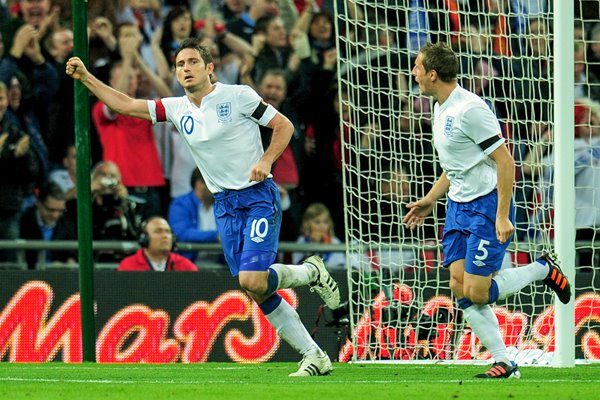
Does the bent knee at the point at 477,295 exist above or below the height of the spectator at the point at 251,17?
below

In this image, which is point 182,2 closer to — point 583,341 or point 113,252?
point 113,252

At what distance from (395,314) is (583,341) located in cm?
172

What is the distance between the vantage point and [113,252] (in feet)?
42.7

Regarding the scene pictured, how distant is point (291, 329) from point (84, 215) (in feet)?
9.50

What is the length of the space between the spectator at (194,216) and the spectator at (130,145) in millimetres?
218

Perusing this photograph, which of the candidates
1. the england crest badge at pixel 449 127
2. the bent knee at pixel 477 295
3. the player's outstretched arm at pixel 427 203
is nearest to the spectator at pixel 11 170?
the player's outstretched arm at pixel 427 203

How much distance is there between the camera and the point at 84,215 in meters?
11.0

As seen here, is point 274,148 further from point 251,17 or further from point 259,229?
point 251,17

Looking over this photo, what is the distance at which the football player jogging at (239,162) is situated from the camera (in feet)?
28.8

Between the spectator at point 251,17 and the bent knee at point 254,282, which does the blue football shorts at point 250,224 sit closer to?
the bent knee at point 254,282

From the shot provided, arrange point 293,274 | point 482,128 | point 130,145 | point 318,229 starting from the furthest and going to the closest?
point 318,229
point 130,145
point 293,274
point 482,128

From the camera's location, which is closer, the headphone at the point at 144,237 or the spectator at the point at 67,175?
the headphone at the point at 144,237

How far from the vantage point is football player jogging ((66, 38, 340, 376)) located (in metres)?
8.77

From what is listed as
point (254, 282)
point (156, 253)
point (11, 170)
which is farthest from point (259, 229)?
point (11, 170)
